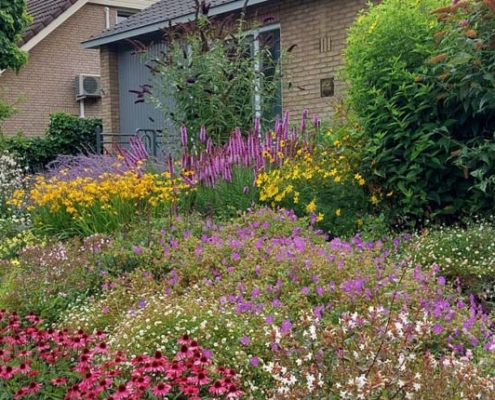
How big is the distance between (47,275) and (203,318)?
2.12 meters

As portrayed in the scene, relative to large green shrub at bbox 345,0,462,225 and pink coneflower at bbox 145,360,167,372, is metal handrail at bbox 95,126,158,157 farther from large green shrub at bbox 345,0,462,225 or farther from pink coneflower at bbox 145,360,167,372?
pink coneflower at bbox 145,360,167,372

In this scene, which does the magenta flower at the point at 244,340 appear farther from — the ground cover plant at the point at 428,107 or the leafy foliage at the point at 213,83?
the leafy foliage at the point at 213,83

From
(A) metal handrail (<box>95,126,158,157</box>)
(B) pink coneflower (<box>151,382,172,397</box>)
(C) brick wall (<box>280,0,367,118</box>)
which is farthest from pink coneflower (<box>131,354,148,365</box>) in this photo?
(C) brick wall (<box>280,0,367,118</box>)

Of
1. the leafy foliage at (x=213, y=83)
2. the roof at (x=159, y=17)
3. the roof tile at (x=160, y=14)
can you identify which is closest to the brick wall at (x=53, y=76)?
the roof at (x=159, y=17)

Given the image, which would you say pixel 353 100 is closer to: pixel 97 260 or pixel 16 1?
pixel 97 260

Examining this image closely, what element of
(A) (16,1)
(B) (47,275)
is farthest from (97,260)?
(A) (16,1)

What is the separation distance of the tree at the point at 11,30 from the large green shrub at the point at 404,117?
11088 mm

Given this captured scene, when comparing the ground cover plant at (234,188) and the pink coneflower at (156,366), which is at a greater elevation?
the ground cover plant at (234,188)

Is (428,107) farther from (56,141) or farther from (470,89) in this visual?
(56,141)

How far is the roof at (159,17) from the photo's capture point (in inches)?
506

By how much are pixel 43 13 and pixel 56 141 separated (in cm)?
770

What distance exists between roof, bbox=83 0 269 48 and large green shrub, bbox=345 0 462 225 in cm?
609

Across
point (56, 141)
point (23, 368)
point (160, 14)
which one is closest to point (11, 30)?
point (56, 141)

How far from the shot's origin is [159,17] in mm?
14711
